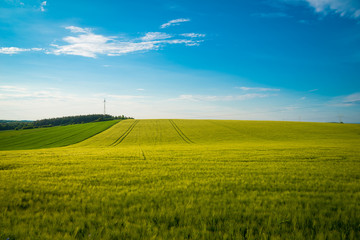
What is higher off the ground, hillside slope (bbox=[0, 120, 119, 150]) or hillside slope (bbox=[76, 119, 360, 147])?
hillside slope (bbox=[76, 119, 360, 147])

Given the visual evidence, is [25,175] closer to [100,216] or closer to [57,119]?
[100,216]

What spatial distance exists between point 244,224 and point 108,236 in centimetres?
256

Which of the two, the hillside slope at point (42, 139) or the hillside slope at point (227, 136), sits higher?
the hillside slope at point (227, 136)

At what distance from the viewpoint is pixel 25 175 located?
675 centimetres

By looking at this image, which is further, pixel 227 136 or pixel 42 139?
pixel 42 139

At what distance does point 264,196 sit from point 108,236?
13.4 ft

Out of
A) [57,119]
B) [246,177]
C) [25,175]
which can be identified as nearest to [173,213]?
[246,177]

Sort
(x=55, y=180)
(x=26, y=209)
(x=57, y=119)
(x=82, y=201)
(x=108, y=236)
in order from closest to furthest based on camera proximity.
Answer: (x=108, y=236)
(x=26, y=209)
(x=82, y=201)
(x=55, y=180)
(x=57, y=119)

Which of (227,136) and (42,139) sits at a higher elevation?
(227,136)

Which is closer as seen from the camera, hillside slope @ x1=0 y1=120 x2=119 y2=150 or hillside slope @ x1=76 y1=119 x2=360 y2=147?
hillside slope @ x1=76 y1=119 x2=360 y2=147

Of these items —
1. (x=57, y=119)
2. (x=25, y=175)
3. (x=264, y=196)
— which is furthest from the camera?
(x=57, y=119)

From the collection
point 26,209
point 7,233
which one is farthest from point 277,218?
point 26,209

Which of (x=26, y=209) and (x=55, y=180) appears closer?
(x=26, y=209)

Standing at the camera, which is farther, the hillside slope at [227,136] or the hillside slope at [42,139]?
the hillside slope at [42,139]
